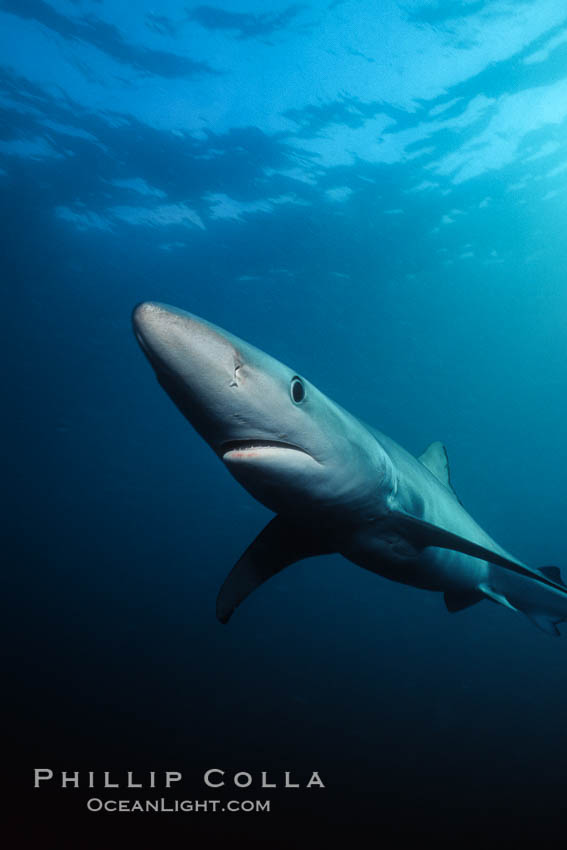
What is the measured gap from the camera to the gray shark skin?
6.78ft

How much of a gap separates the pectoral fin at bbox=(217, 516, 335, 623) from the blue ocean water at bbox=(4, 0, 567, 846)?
7.48 metres

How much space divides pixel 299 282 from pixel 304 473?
77.0 feet

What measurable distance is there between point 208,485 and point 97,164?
45.6 m

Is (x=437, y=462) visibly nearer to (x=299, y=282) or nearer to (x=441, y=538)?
(x=441, y=538)

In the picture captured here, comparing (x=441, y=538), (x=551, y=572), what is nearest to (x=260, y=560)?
(x=441, y=538)

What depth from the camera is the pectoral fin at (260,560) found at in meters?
4.37

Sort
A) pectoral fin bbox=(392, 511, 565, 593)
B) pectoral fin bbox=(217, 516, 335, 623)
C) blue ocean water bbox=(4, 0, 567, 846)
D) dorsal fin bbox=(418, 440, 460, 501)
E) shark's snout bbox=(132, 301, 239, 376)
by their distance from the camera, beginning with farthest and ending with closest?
blue ocean water bbox=(4, 0, 567, 846) → dorsal fin bbox=(418, 440, 460, 501) → pectoral fin bbox=(217, 516, 335, 623) → pectoral fin bbox=(392, 511, 565, 593) → shark's snout bbox=(132, 301, 239, 376)

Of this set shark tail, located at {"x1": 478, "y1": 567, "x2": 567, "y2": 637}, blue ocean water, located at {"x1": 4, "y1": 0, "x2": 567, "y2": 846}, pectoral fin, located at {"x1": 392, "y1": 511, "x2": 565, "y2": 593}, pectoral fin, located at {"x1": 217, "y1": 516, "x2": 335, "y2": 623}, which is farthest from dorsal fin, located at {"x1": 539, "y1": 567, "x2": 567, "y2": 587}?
blue ocean water, located at {"x1": 4, "y1": 0, "x2": 567, "y2": 846}

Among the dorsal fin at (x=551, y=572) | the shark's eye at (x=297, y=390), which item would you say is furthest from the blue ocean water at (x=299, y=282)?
the shark's eye at (x=297, y=390)

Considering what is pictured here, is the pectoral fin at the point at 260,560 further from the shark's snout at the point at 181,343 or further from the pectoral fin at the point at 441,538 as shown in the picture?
the shark's snout at the point at 181,343

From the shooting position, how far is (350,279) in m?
25.4

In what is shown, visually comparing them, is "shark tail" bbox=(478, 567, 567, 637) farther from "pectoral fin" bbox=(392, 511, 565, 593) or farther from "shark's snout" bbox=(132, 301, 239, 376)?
"shark's snout" bbox=(132, 301, 239, 376)

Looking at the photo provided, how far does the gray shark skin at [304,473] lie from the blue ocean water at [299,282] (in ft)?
25.0

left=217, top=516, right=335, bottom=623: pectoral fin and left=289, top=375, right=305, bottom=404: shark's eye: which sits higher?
left=289, top=375, right=305, bottom=404: shark's eye
